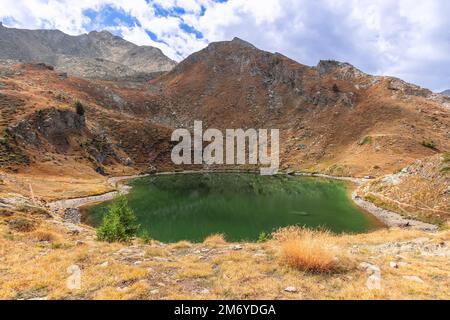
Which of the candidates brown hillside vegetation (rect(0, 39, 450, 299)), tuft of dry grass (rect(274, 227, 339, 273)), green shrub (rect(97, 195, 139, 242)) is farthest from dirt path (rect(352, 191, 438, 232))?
tuft of dry grass (rect(274, 227, 339, 273))

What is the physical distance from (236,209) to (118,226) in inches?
1399

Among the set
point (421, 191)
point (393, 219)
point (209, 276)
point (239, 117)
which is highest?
point (239, 117)

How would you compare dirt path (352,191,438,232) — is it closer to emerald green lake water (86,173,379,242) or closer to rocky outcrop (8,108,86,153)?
emerald green lake water (86,173,379,242)

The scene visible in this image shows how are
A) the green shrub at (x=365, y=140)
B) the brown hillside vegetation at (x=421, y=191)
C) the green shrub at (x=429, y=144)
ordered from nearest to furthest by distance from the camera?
the brown hillside vegetation at (x=421, y=191)
the green shrub at (x=429, y=144)
the green shrub at (x=365, y=140)

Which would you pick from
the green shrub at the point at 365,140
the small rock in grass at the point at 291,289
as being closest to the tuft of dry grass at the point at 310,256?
the small rock in grass at the point at 291,289

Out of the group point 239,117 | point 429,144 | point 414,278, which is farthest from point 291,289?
point 239,117

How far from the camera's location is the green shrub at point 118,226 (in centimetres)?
2406

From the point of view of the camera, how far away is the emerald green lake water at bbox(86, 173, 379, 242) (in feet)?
141

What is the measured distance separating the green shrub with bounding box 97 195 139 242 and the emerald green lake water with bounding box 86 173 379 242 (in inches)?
120

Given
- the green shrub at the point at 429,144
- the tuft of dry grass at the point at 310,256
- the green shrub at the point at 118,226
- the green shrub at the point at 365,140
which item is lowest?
the green shrub at the point at 118,226

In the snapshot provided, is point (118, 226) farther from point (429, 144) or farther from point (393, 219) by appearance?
point (429, 144)

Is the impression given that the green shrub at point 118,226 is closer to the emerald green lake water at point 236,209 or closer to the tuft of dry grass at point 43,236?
the emerald green lake water at point 236,209

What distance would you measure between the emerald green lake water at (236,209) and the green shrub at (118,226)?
3055mm

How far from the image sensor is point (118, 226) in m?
25.1
